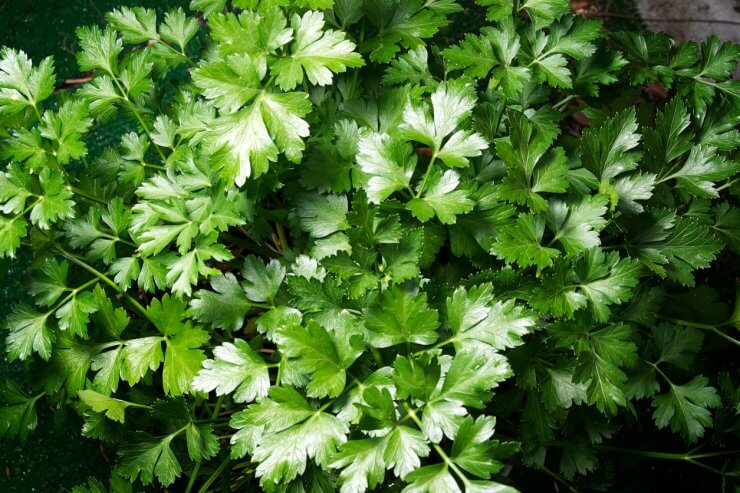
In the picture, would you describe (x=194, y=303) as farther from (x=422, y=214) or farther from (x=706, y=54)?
(x=706, y=54)

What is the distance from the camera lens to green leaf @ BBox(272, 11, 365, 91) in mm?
1000

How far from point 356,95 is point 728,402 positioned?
2.94 feet

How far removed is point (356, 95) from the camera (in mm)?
1243

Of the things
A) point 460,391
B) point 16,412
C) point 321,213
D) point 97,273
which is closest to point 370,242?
point 321,213

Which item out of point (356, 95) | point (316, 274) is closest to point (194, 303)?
point (316, 274)

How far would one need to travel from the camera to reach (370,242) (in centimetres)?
101

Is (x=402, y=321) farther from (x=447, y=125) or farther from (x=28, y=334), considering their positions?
(x=28, y=334)

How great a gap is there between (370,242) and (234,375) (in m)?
0.29

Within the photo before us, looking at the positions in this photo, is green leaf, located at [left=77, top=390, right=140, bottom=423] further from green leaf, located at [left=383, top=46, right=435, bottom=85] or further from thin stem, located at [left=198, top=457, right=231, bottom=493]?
green leaf, located at [left=383, top=46, right=435, bottom=85]

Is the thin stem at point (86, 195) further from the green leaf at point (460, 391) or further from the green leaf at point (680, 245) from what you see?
the green leaf at point (680, 245)

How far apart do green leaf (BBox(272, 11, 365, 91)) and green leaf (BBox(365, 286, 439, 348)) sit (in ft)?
1.11

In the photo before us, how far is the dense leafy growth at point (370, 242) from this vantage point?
0.96 m

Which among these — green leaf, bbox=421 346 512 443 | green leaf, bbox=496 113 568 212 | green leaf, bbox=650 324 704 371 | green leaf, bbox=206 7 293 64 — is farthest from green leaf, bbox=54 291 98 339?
green leaf, bbox=650 324 704 371

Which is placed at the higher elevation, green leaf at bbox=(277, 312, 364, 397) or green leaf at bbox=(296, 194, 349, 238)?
green leaf at bbox=(296, 194, 349, 238)
